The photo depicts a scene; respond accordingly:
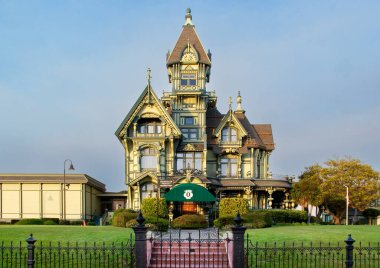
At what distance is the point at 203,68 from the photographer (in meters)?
51.4

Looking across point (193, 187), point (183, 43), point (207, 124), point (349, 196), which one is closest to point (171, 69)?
point (183, 43)

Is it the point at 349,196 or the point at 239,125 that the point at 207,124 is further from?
the point at 349,196

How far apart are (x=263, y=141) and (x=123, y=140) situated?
14054 millimetres

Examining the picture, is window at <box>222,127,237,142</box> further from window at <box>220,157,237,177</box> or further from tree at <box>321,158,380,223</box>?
tree at <box>321,158,380,223</box>

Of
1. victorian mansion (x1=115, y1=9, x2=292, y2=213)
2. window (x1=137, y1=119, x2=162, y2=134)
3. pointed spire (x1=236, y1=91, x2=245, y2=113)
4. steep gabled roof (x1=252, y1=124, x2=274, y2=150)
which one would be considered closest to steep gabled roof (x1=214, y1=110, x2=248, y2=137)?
victorian mansion (x1=115, y1=9, x2=292, y2=213)

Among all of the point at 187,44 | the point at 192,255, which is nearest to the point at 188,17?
the point at 187,44

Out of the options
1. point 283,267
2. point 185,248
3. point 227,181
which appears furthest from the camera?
point 227,181

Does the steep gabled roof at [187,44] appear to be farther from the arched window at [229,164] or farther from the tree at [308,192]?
the tree at [308,192]

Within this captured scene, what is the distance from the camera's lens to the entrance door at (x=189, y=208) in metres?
47.4

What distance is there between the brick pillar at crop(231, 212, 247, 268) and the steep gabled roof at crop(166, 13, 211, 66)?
1288 inches

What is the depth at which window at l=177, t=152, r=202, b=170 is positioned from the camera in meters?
50.3

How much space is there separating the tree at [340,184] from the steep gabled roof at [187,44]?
14749 millimetres

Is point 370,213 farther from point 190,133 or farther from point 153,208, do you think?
point 153,208

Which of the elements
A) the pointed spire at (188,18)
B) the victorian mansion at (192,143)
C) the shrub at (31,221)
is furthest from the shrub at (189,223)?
the pointed spire at (188,18)
